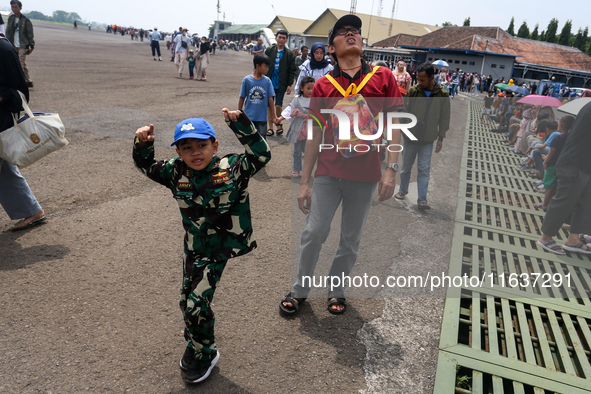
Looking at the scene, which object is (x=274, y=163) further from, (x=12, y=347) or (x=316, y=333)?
(x=12, y=347)

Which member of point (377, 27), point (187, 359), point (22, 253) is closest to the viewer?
point (187, 359)

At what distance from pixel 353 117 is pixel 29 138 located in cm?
309

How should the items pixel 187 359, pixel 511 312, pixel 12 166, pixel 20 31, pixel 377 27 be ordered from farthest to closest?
1. pixel 377 27
2. pixel 20 31
3. pixel 12 166
4. pixel 511 312
5. pixel 187 359

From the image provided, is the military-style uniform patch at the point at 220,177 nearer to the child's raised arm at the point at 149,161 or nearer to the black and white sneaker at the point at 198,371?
the child's raised arm at the point at 149,161

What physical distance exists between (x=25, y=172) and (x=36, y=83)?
7970mm

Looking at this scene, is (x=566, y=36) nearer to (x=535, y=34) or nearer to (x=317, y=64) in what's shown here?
(x=535, y=34)

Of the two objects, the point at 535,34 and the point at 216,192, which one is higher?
the point at 535,34

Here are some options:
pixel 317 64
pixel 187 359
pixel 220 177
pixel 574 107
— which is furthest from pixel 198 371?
pixel 317 64

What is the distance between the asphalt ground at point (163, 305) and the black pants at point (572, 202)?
3.70 ft

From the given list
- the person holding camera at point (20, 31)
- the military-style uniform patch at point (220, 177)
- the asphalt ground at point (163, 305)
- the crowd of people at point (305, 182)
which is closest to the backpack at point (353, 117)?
the crowd of people at point (305, 182)

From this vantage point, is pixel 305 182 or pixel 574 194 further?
pixel 574 194

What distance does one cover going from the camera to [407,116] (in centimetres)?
301

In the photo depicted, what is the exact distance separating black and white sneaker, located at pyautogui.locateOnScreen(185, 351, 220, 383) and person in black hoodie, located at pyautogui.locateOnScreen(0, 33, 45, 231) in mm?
2827

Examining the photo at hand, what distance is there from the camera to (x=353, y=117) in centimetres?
275
